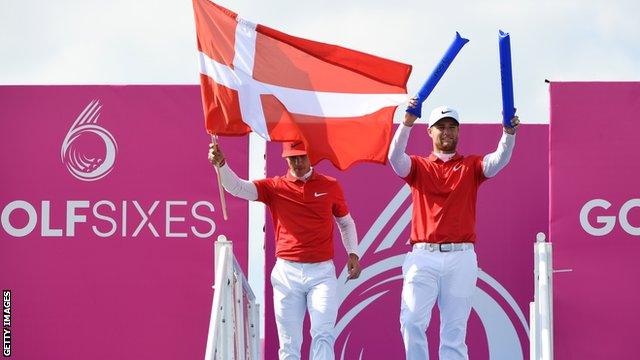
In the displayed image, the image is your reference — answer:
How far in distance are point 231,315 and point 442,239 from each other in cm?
175

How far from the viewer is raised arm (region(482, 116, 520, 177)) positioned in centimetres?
1077

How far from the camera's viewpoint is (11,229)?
527 inches

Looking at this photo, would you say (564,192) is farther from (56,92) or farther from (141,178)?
(56,92)

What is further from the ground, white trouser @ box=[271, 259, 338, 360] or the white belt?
the white belt

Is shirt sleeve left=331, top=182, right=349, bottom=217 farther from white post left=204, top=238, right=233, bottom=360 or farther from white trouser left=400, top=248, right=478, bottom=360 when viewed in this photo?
white trouser left=400, top=248, right=478, bottom=360

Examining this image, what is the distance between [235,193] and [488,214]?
9.56 ft

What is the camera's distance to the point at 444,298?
10.9 m

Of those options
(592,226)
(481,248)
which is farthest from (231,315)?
(592,226)

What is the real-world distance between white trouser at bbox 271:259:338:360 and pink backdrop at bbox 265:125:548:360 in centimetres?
206

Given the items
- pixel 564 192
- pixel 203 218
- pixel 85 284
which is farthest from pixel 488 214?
pixel 85 284

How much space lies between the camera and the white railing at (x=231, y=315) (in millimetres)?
10922

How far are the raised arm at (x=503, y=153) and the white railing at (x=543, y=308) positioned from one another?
823 mm
